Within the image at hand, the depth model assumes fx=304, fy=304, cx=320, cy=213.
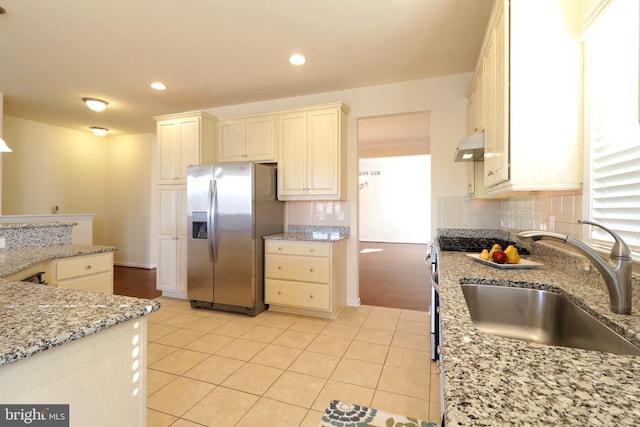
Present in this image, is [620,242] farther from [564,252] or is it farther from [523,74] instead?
[523,74]

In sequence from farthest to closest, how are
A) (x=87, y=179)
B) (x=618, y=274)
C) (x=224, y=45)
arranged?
(x=87, y=179) → (x=224, y=45) → (x=618, y=274)

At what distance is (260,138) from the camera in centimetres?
381

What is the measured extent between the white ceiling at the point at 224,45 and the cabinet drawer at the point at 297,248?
1837 millimetres

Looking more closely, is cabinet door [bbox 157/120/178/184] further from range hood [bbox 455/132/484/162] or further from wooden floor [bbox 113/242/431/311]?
range hood [bbox 455/132/484/162]

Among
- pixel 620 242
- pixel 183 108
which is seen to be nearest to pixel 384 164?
pixel 183 108

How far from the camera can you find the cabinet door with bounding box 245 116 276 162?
3752mm

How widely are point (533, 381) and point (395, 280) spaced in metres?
4.53

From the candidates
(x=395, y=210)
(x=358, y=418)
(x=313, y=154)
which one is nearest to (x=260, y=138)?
(x=313, y=154)

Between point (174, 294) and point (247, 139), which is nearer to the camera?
point (247, 139)

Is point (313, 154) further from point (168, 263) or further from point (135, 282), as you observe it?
point (135, 282)

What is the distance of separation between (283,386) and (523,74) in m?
2.29

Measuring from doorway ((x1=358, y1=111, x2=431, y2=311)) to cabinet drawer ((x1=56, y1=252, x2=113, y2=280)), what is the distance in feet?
9.31

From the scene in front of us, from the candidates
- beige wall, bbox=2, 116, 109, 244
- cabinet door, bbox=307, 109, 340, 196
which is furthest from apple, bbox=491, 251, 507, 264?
beige wall, bbox=2, 116, 109, 244

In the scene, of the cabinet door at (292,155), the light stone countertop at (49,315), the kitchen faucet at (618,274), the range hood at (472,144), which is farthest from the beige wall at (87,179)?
the kitchen faucet at (618,274)
